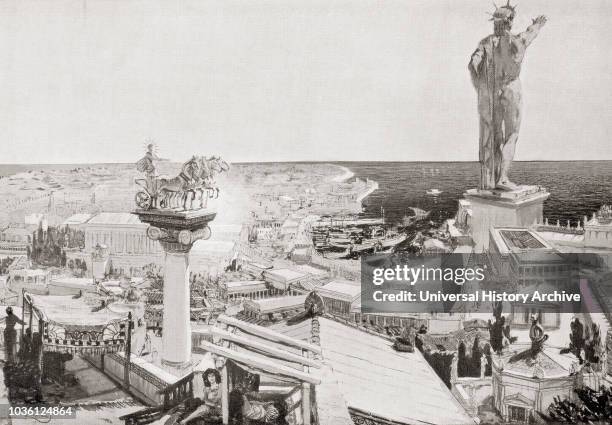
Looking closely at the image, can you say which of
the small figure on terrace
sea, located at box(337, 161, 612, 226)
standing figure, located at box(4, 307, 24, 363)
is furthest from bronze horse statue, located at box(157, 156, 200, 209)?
standing figure, located at box(4, 307, 24, 363)

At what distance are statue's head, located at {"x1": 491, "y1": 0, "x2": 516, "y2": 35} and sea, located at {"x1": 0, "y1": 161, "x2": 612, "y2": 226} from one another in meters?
0.84

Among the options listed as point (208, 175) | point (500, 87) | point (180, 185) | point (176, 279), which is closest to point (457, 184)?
point (500, 87)

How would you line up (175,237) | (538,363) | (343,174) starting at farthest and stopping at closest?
(343,174), (175,237), (538,363)

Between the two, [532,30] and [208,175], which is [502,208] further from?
[208,175]

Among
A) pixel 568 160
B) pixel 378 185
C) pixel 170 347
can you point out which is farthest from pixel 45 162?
pixel 568 160

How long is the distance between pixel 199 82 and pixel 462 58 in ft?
5.49

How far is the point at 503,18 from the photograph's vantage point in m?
3.74

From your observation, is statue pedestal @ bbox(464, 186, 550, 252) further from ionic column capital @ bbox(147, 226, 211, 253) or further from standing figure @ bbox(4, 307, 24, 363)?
standing figure @ bbox(4, 307, 24, 363)

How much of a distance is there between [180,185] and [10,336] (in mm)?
1517

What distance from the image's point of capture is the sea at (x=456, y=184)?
382 cm

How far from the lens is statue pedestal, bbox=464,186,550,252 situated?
3.82 meters

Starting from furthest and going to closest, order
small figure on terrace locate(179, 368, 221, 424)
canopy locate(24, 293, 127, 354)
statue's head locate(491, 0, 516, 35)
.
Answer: canopy locate(24, 293, 127, 354) → statue's head locate(491, 0, 516, 35) → small figure on terrace locate(179, 368, 221, 424)

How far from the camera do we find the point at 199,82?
3.91m

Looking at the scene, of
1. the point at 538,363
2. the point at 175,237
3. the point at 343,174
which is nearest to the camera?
the point at 538,363
